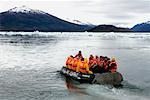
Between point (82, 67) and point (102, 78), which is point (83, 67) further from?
point (102, 78)

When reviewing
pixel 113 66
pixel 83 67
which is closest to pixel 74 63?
pixel 83 67

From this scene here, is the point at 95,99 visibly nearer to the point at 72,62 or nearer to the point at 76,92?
the point at 76,92

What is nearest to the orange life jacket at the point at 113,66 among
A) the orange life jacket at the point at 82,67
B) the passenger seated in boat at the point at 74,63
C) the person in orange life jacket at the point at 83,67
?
the person in orange life jacket at the point at 83,67

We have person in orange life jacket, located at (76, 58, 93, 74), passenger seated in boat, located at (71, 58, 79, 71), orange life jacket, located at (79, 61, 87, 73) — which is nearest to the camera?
person in orange life jacket, located at (76, 58, 93, 74)

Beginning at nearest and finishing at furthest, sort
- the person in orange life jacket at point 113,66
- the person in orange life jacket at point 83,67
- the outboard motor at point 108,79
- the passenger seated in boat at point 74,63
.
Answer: the outboard motor at point 108,79 < the person in orange life jacket at point 113,66 < the person in orange life jacket at point 83,67 < the passenger seated in boat at point 74,63

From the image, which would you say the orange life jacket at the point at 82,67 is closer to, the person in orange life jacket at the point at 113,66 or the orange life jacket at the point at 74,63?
the orange life jacket at the point at 74,63

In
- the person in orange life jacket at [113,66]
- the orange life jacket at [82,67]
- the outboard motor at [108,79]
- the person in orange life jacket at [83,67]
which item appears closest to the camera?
the outboard motor at [108,79]

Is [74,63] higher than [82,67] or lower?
higher

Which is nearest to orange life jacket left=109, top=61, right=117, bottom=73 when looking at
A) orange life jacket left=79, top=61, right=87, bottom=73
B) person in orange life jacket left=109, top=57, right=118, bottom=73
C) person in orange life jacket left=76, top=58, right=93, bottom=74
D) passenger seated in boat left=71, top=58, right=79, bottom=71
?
person in orange life jacket left=109, top=57, right=118, bottom=73

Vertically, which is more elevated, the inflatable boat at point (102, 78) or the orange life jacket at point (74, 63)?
the orange life jacket at point (74, 63)

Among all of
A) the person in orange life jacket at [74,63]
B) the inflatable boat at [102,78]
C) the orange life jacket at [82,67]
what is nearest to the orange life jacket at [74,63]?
the person in orange life jacket at [74,63]

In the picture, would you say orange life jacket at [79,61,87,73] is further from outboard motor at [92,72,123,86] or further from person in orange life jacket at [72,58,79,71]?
outboard motor at [92,72,123,86]

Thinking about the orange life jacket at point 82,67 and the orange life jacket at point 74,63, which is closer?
the orange life jacket at point 82,67

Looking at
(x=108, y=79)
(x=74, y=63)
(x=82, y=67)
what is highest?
(x=74, y=63)
